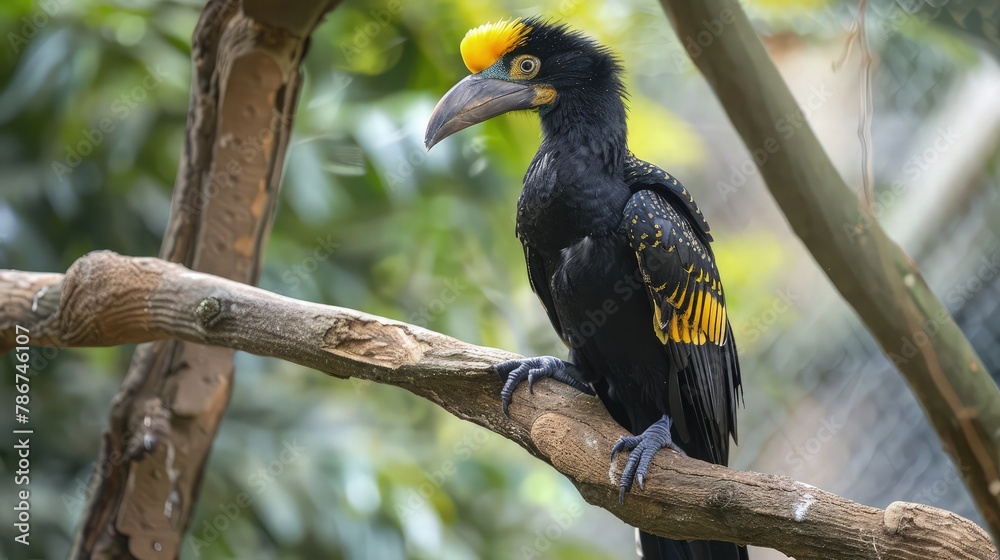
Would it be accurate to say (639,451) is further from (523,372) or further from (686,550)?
(686,550)

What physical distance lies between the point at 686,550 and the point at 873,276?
866 millimetres

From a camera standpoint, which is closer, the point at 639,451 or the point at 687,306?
the point at 639,451

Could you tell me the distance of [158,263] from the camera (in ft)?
6.75

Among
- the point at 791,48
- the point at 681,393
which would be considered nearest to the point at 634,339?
the point at 681,393

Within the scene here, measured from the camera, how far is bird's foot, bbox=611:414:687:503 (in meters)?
1.49

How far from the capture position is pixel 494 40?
73.5 inches

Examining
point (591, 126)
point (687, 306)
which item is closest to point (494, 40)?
point (591, 126)

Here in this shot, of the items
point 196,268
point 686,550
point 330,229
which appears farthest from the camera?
point 330,229

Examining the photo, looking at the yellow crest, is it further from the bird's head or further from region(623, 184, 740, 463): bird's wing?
region(623, 184, 740, 463): bird's wing

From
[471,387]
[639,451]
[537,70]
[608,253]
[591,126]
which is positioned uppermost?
[537,70]

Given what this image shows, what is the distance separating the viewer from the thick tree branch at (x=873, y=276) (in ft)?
4.03

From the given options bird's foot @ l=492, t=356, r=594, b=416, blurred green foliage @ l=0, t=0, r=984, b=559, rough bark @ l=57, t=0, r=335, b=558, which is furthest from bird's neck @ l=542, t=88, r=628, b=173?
blurred green foliage @ l=0, t=0, r=984, b=559

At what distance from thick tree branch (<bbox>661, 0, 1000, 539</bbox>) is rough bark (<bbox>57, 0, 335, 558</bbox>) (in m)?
1.38

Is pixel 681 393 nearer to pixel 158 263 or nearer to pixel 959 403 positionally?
pixel 959 403
